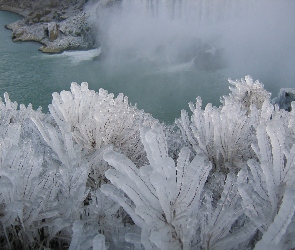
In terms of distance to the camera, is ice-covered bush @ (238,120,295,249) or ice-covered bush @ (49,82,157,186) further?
ice-covered bush @ (49,82,157,186)

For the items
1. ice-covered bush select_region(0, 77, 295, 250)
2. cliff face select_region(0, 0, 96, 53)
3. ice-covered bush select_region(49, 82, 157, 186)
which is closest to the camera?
ice-covered bush select_region(0, 77, 295, 250)

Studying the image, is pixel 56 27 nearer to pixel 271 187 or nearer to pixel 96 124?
pixel 96 124

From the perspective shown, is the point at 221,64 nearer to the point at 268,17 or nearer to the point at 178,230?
the point at 268,17

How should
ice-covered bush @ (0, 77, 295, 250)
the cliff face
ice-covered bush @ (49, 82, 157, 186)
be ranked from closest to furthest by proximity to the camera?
ice-covered bush @ (0, 77, 295, 250), ice-covered bush @ (49, 82, 157, 186), the cliff face

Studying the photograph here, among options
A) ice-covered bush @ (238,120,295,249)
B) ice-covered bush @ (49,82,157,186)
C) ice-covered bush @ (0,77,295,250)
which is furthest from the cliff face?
ice-covered bush @ (238,120,295,249)

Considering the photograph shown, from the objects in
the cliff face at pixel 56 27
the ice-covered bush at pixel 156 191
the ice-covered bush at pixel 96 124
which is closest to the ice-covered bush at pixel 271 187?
the ice-covered bush at pixel 156 191

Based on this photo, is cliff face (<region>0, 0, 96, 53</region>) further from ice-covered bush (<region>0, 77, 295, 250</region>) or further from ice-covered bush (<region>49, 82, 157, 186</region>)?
ice-covered bush (<region>0, 77, 295, 250</region>)

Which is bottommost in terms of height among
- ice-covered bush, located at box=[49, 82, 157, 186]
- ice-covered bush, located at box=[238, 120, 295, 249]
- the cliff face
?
the cliff face

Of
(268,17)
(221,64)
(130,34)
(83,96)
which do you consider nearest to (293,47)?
(268,17)

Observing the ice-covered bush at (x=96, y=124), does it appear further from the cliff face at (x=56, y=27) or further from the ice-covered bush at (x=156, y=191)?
the cliff face at (x=56, y=27)
